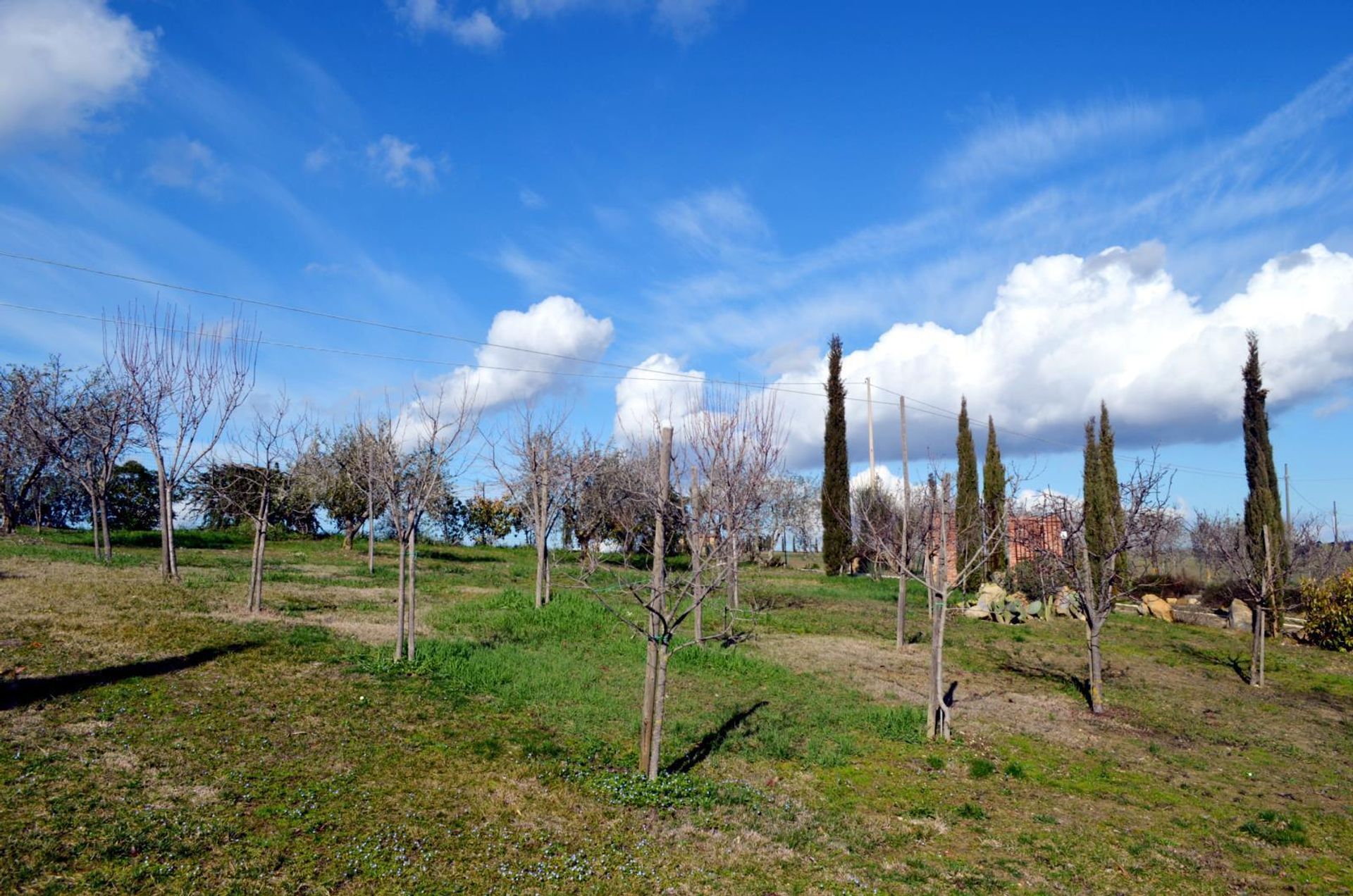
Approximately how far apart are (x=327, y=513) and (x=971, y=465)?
94.5 ft

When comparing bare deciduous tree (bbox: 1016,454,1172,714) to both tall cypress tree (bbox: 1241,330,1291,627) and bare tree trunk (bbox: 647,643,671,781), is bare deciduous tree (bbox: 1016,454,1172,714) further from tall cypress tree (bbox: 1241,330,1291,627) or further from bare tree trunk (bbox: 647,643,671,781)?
tall cypress tree (bbox: 1241,330,1291,627)

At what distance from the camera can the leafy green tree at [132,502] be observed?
33219 mm

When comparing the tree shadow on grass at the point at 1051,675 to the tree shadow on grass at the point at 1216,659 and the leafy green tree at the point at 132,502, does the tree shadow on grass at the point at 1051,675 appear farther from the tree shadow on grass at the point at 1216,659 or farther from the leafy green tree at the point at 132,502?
the leafy green tree at the point at 132,502

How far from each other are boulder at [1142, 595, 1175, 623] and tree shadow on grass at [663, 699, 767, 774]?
834 inches

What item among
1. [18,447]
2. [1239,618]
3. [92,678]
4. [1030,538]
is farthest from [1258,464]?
[18,447]

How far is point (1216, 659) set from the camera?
59.0ft

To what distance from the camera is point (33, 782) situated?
21.7 feet

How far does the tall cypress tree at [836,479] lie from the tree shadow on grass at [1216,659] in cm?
Result: 1525

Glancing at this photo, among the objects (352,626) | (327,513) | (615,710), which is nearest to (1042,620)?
(615,710)

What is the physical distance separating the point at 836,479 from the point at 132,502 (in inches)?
1250

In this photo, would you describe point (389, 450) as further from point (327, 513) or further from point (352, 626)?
point (327, 513)

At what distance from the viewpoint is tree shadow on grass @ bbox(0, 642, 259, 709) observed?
28.4 ft

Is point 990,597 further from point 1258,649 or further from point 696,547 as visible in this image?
point 696,547

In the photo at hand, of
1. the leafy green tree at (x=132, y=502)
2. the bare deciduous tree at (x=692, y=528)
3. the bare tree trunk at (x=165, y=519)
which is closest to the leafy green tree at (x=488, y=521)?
the leafy green tree at (x=132, y=502)
